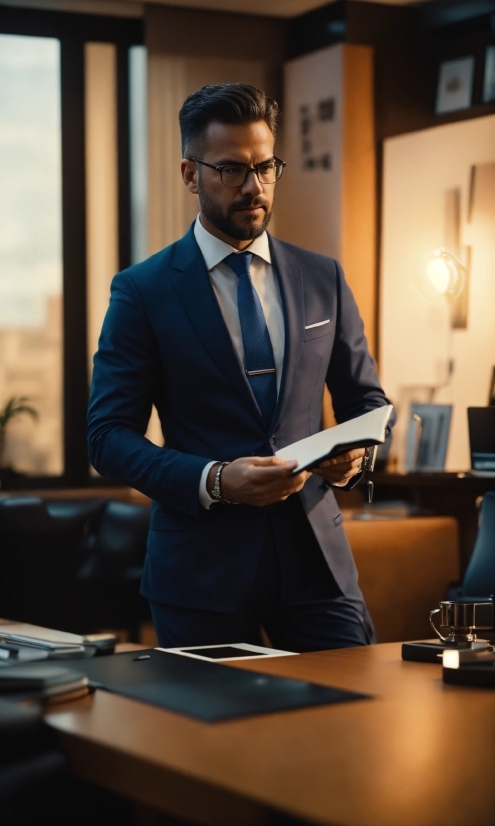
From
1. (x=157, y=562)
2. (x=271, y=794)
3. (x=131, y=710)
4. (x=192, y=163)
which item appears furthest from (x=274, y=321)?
(x=271, y=794)

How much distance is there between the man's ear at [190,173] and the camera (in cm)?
249

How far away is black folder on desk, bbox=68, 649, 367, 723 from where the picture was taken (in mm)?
1576

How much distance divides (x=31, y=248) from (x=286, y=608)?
332 centimetres

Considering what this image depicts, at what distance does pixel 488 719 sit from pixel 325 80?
3979 mm

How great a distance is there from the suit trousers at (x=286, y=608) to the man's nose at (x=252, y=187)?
64 centimetres

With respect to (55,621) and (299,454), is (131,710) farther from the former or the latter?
(55,621)

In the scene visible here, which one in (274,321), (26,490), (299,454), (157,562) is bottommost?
(26,490)

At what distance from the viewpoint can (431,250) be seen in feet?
16.0

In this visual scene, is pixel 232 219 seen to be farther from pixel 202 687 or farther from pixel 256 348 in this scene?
pixel 202 687

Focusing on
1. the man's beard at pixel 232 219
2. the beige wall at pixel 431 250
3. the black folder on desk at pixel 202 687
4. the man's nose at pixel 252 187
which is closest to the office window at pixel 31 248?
the beige wall at pixel 431 250

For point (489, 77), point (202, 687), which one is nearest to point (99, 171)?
point (489, 77)

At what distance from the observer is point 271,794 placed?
4.00ft

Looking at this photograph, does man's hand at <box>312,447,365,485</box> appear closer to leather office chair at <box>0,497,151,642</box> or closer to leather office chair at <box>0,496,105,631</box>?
leather office chair at <box>0,497,151,642</box>

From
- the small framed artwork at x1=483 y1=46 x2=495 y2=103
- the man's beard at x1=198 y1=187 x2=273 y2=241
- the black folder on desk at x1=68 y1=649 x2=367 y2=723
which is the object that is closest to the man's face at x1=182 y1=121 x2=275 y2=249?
the man's beard at x1=198 y1=187 x2=273 y2=241
